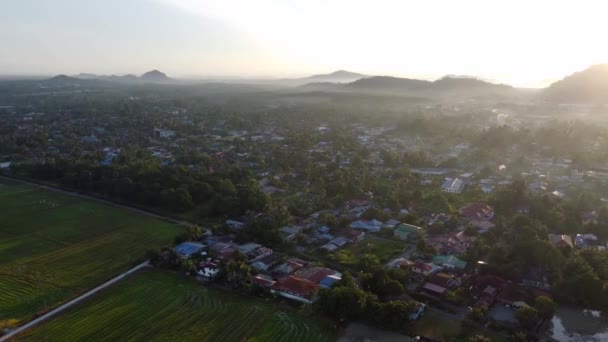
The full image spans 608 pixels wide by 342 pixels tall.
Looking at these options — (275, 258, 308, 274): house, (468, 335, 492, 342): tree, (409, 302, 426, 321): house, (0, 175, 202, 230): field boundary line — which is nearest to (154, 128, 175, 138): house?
(0, 175, 202, 230): field boundary line

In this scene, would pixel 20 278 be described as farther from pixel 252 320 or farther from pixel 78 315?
pixel 252 320

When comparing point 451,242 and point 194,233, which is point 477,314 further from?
point 194,233

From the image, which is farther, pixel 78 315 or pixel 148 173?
pixel 148 173

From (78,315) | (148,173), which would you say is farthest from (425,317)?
(148,173)

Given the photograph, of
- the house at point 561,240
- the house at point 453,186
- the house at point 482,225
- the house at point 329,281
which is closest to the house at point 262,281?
the house at point 329,281

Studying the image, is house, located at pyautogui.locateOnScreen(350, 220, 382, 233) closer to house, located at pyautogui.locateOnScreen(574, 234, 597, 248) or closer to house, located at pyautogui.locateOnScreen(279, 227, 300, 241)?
house, located at pyautogui.locateOnScreen(279, 227, 300, 241)

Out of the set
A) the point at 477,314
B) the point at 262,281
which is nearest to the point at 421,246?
the point at 477,314

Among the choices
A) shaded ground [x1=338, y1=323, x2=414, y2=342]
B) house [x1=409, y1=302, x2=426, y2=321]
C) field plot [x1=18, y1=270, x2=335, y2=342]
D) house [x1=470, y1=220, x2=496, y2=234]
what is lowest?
field plot [x1=18, y1=270, x2=335, y2=342]
